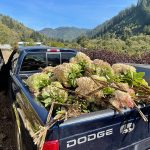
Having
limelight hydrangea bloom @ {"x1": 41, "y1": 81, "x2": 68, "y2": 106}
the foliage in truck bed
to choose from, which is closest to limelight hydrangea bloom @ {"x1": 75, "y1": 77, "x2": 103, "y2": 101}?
the foliage in truck bed

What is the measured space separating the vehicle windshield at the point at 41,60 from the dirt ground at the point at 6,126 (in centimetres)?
88

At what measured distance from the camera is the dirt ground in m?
5.40

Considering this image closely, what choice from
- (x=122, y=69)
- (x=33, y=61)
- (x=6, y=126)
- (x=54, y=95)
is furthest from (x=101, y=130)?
(x=6, y=126)

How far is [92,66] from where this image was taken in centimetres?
364

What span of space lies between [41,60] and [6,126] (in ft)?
5.53

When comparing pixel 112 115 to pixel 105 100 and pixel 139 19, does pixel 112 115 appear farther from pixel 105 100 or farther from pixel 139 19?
pixel 139 19

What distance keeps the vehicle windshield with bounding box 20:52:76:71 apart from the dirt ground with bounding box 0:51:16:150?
0.88 metres

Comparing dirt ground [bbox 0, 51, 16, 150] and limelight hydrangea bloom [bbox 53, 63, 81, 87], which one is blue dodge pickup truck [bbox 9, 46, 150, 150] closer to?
limelight hydrangea bloom [bbox 53, 63, 81, 87]

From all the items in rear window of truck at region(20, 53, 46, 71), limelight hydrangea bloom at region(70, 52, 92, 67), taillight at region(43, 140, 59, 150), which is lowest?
taillight at region(43, 140, 59, 150)

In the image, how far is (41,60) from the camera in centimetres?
600

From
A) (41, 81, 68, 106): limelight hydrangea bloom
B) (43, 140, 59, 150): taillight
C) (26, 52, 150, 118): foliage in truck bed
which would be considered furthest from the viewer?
(41, 81, 68, 106): limelight hydrangea bloom

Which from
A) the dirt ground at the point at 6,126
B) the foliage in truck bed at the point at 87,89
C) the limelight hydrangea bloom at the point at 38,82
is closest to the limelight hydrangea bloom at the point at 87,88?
the foliage in truck bed at the point at 87,89

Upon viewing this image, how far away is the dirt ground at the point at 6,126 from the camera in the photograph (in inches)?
213

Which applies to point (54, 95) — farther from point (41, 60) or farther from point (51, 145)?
point (41, 60)
